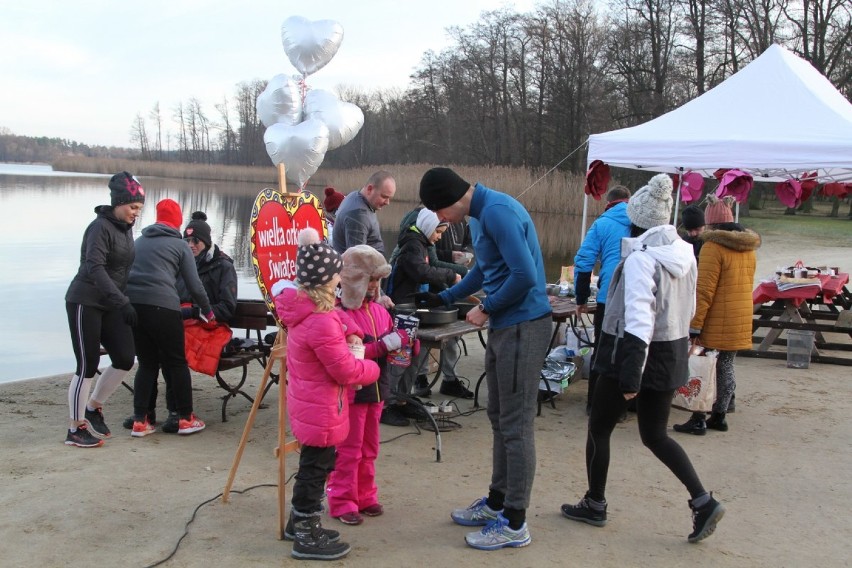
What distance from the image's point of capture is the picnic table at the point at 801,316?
817 cm

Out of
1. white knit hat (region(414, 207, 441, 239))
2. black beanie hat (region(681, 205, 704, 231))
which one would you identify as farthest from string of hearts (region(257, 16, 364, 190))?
black beanie hat (region(681, 205, 704, 231))

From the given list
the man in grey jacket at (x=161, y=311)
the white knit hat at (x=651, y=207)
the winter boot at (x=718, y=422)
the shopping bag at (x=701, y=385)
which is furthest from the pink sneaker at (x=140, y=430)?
the winter boot at (x=718, y=422)

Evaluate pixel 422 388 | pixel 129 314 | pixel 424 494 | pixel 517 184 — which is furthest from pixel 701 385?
pixel 517 184

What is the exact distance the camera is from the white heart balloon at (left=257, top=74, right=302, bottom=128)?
612 cm

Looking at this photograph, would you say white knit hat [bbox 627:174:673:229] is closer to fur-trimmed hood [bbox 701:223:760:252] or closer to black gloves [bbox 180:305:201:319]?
fur-trimmed hood [bbox 701:223:760:252]

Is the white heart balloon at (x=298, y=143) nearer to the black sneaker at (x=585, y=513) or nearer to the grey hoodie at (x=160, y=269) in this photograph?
the grey hoodie at (x=160, y=269)

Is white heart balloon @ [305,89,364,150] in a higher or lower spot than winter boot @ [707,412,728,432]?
higher

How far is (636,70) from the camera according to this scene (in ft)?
120

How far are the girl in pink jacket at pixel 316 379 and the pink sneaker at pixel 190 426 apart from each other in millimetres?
2064

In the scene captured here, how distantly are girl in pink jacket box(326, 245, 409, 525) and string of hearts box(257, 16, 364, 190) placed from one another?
2.49 m

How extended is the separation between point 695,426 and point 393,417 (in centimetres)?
226

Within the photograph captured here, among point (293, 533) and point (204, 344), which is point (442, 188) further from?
point (204, 344)

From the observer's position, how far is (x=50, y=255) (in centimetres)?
1653

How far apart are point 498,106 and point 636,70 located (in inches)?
622
